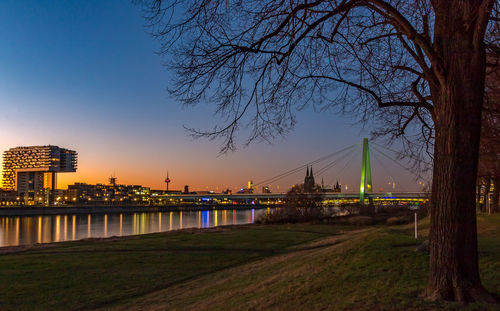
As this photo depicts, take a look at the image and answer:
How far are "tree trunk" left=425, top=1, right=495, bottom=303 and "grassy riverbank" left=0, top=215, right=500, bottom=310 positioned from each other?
465mm

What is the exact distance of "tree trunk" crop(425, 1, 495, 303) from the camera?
212 inches

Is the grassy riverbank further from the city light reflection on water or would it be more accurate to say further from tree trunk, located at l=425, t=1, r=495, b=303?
the city light reflection on water

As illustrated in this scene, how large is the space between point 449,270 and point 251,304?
3509 millimetres

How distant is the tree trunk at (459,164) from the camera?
5.38m

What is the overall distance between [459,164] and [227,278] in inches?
325

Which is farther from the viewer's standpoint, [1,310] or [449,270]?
[1,310]


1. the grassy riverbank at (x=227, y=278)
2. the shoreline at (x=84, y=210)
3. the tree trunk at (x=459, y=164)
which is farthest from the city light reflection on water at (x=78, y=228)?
the tree trunk at (x=459, y=164)

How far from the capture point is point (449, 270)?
5.41m

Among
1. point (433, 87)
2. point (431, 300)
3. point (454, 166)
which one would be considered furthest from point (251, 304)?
point (433, 87)

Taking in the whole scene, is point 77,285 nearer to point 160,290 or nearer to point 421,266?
point 160,290

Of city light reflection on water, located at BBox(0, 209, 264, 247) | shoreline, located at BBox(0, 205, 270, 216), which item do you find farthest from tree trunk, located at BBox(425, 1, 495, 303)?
shoreline, located at BBox(0, 205, 270, 216)

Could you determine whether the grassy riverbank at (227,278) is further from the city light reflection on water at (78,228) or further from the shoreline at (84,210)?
the shoreline at (84,210)

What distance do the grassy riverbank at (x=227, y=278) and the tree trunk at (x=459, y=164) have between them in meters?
0.47

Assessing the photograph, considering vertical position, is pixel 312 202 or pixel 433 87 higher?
pixel 433 87
